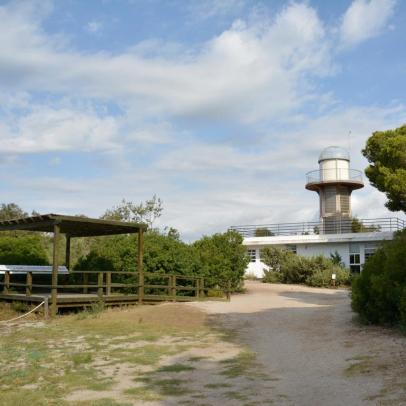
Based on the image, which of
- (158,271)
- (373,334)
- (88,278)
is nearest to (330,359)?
(373,334)

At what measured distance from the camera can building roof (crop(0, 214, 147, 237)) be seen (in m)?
15.8

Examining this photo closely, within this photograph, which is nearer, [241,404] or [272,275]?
[241,404]

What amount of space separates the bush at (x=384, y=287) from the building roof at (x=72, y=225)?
7.46 m

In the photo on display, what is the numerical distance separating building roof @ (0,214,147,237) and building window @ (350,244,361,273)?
64.5 ft

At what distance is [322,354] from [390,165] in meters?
17.9

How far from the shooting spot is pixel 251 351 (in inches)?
407

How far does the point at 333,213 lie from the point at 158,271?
22.4 metres

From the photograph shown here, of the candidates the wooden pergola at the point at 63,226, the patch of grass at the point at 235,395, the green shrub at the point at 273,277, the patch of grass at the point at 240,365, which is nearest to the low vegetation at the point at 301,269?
the green shrub at the point at 273,277

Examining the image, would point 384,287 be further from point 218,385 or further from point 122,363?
point 122,363

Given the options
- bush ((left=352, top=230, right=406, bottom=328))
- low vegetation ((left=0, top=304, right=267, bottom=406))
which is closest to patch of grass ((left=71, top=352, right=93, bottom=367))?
low vegetation ((left=0, top=304, right=267, bottom=406))

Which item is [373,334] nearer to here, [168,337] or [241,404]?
[168,337]

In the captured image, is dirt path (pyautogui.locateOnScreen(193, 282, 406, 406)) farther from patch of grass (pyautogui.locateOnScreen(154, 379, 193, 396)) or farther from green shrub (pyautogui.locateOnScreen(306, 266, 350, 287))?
green shrub (pyautogui.locateOnScreen(306, 266, 350, 287))

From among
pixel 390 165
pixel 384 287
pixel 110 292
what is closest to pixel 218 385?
pixel 384 287

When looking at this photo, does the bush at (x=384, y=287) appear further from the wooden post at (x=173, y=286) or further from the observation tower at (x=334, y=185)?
the observation tower at (x=334, y=185)
